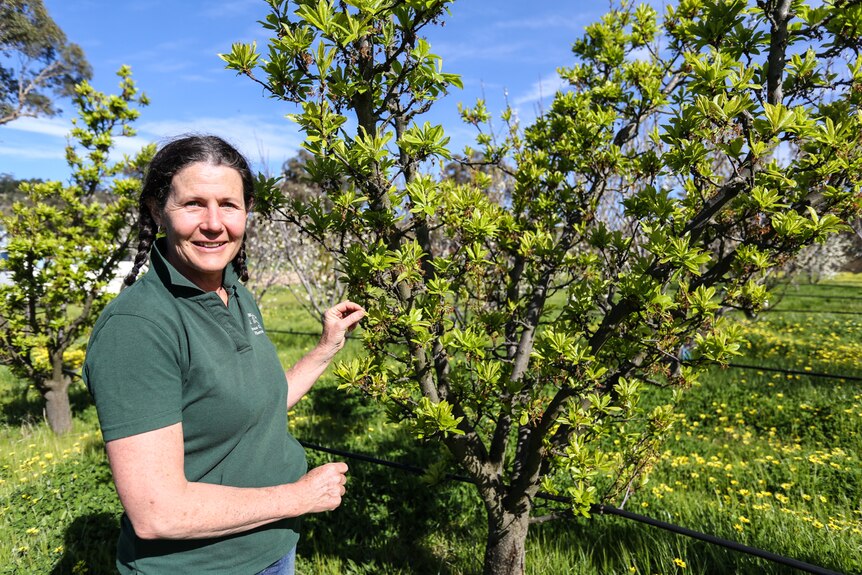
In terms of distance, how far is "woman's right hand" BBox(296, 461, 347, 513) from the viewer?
1549mm

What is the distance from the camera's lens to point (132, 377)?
1.23 m

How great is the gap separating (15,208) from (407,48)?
6.03 m

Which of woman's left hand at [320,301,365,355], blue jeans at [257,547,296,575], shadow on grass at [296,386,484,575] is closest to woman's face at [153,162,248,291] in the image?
woman's left hand at [320,301,365,355]

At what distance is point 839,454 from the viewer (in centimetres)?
466

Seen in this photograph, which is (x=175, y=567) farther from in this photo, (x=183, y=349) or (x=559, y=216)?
(x=559, y=216)

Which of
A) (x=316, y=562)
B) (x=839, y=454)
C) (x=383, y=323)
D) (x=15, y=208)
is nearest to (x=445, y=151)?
(x=383, y=323)

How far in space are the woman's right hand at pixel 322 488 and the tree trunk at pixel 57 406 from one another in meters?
5.99

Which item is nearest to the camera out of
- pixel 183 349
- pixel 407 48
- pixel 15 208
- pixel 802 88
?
pixel 183 349

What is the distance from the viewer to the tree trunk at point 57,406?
599cm

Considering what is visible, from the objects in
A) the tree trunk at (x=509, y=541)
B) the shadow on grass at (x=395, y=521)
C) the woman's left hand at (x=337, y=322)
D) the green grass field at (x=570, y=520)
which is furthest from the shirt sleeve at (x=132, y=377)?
the shadow on grass at (x=395, y=521)

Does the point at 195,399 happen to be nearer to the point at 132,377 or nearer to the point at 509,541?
the point at 132,377

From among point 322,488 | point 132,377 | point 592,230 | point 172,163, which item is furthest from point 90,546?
point 592,230

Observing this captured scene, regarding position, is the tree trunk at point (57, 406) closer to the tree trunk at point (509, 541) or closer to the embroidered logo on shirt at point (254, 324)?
the embroidered logo on shirt at point (254, 324)

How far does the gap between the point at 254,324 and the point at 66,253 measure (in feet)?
16.7
